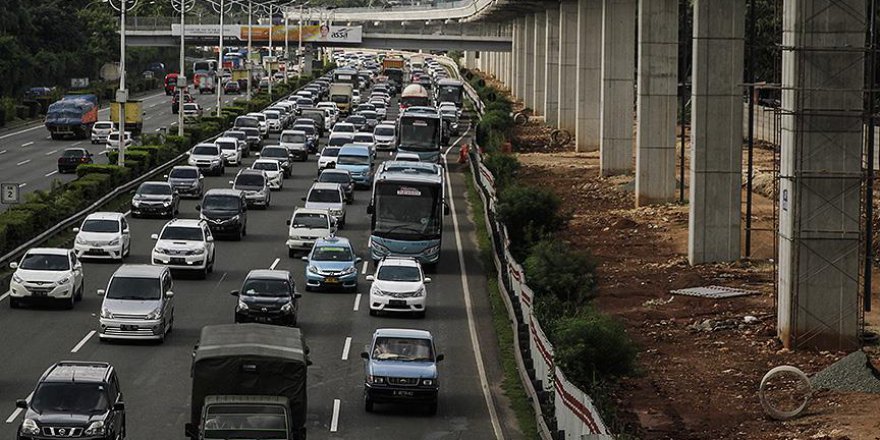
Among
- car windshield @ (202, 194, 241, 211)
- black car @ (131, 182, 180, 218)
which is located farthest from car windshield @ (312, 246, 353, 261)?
black car @ (131, 182, 180, 218)

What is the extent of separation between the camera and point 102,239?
5328cm

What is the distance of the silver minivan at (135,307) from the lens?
4081 centimetres

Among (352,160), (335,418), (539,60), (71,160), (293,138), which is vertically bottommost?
(335,418)

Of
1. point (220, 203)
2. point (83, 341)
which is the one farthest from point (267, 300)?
point (220, 203)

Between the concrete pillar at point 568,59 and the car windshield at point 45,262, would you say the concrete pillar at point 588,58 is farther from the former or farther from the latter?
the car windshield at point 45,262

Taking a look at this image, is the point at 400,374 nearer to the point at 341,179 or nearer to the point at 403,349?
the point at 403,349

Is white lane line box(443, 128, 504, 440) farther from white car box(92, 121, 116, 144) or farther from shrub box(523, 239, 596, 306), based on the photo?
white car box(92, 121, 116, 144)

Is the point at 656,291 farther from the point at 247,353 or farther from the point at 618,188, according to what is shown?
the point at 618,188

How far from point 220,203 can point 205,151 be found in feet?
71.9

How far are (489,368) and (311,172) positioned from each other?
1802 inches

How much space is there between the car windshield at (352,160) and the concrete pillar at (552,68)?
146 ft

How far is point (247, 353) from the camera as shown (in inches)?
1176

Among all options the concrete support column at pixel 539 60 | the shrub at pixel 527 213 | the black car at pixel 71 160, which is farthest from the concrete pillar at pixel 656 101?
the concrete support column at pixel 539 60

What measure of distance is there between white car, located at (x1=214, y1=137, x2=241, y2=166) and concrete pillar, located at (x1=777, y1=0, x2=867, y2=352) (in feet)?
154
